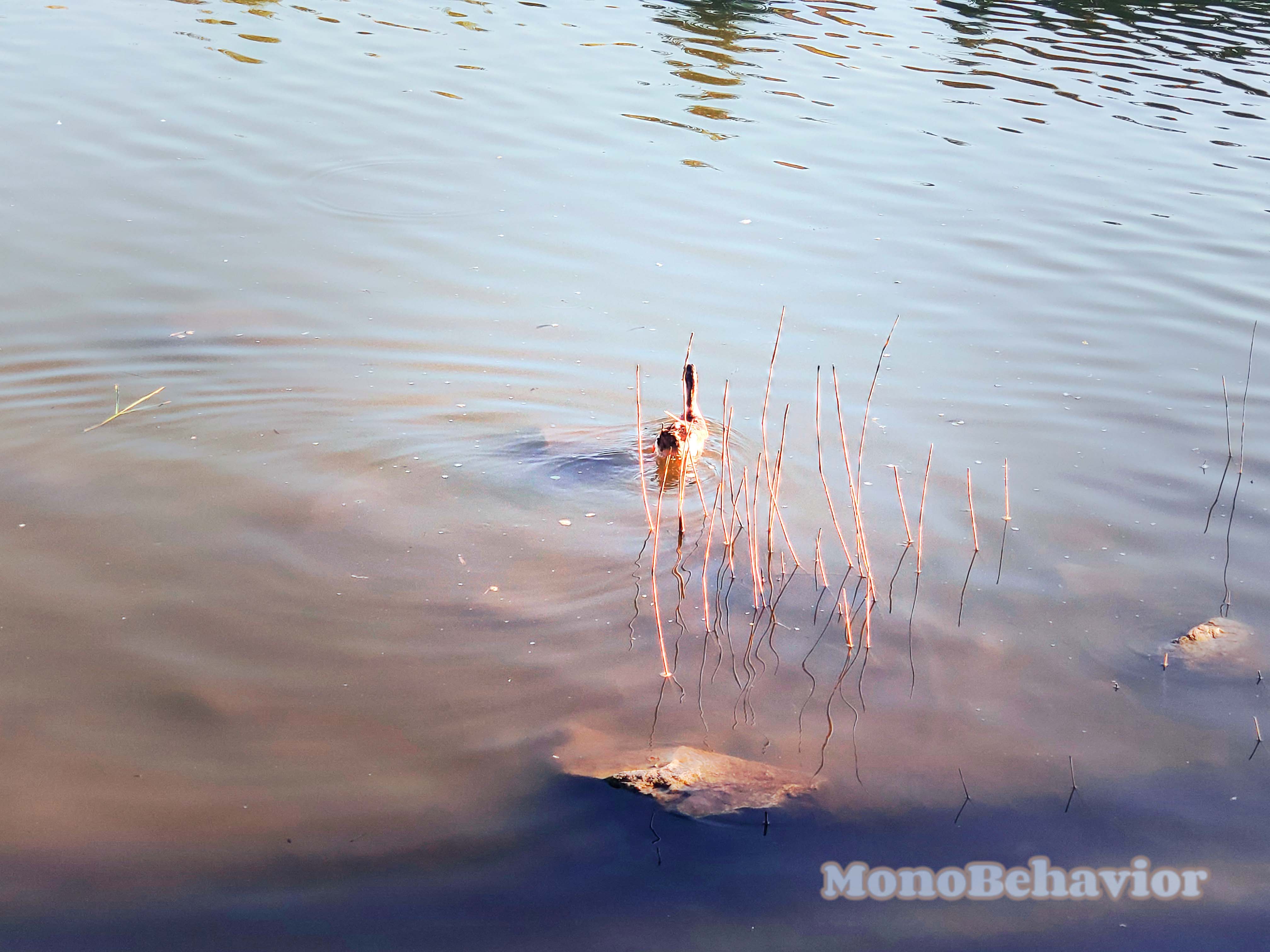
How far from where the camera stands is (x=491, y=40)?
664 inches

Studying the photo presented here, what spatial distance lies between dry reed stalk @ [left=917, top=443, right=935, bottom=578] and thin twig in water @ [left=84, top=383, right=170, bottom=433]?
199 inches

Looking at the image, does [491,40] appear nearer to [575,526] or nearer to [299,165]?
[299,165]

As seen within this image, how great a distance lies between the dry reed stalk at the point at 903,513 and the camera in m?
6.33

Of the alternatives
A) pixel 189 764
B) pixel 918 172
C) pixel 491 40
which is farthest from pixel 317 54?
pixel 189 764

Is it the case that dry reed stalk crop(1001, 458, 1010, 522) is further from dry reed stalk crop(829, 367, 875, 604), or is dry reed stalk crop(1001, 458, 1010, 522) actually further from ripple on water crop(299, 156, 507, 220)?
ripple on water crop(299, 156, 507, 220)

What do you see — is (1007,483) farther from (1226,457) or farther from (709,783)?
(709,783)

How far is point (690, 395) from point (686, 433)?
0.25 meters

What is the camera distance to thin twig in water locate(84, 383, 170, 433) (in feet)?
24.1

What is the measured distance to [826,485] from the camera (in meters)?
5.83

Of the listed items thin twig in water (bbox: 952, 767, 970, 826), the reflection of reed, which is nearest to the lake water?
thin twig in water (bbox: 952, 767, 970, 826)


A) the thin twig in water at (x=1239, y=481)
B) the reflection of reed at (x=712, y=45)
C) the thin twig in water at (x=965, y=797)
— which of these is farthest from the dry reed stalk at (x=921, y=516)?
the reflection of reed at (x=712, y=45)

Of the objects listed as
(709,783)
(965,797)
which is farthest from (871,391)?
(709,783)

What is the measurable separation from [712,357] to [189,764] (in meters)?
5.33

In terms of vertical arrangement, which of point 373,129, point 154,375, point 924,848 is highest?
point 373,129
